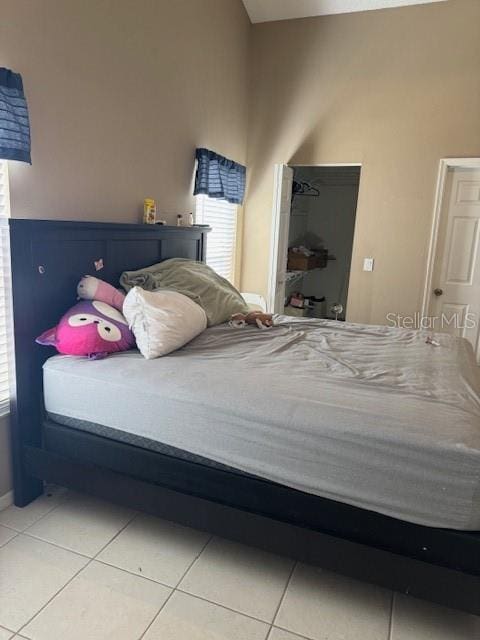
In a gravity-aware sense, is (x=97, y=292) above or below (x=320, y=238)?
below

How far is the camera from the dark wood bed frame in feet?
4.78

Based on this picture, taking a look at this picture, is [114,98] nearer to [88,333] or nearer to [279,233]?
[88,333]

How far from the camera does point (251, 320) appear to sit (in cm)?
282

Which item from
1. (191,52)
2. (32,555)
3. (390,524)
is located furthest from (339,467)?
(191,52)

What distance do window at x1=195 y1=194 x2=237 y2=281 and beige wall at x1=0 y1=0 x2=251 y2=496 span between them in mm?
352

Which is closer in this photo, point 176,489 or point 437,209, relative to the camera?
point 176,489

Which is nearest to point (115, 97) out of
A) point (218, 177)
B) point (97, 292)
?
point (97, 292)

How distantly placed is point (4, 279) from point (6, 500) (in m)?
1.06

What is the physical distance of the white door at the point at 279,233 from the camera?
13.2 ft

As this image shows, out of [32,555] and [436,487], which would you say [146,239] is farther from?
[436,487]

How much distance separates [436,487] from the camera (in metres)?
1.39

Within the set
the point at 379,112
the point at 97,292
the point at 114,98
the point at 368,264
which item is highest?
the point at 379,112

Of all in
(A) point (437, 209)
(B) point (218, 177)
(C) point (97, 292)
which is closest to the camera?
(C) point (97, 292)

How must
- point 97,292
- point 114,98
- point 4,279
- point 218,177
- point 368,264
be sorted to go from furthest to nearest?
1. point 368,264
2. point 218,177
3. point 114,98
4. point 97,292
5. point 4,279
